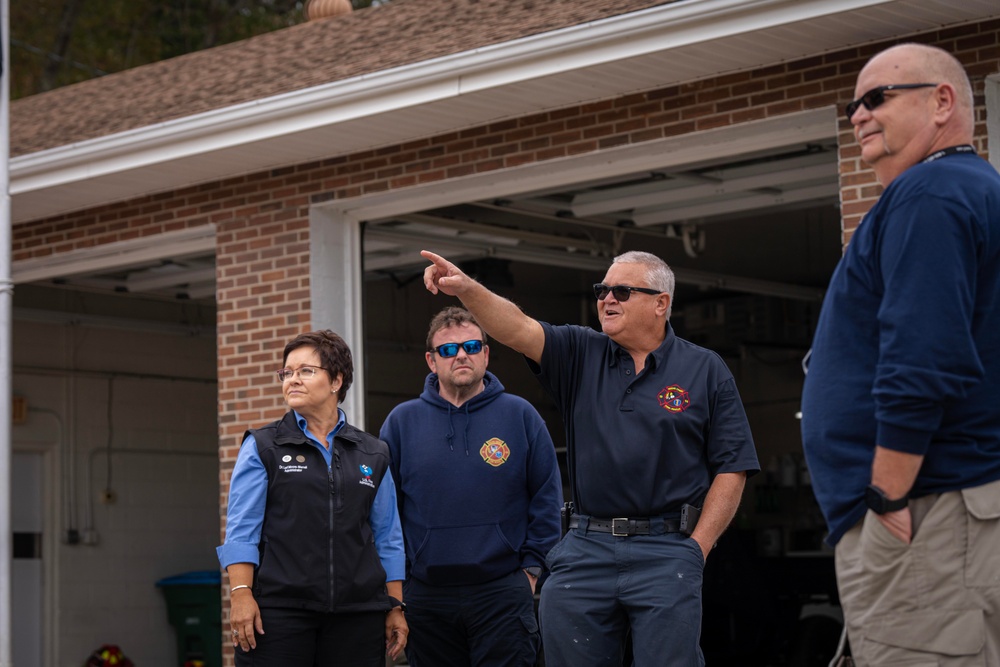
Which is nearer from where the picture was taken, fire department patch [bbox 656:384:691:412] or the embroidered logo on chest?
fire department patch [bbox 656:384:691:412]

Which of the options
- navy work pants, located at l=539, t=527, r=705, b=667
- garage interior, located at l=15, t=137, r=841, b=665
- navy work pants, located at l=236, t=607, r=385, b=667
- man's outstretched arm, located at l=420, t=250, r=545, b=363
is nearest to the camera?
man's outstretched arm, located at l=420, t=250, r=545, b=363

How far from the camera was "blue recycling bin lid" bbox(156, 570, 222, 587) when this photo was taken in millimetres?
13695

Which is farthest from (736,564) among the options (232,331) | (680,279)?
(232,331)

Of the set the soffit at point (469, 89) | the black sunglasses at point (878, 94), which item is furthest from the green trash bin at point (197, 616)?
the black sunglasses at point (878, 94)

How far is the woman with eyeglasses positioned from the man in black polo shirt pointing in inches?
32.1

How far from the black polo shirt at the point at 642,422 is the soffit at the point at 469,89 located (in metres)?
2.24

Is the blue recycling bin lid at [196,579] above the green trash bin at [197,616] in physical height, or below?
above

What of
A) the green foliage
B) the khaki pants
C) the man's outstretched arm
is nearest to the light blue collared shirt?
the man's outstretched arm

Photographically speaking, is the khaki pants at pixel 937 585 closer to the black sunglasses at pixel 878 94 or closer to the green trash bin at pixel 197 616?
the black sunglasses at pixel 878 94

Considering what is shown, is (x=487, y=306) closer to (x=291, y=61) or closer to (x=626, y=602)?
(x=626, y=602)

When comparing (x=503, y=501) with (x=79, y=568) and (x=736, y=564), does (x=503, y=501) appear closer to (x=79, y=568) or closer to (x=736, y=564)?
(x=736, y=564)

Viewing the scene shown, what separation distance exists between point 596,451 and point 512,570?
1292 millimetres

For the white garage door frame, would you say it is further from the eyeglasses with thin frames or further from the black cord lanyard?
the black cord lanyard

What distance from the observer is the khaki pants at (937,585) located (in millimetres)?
2848
